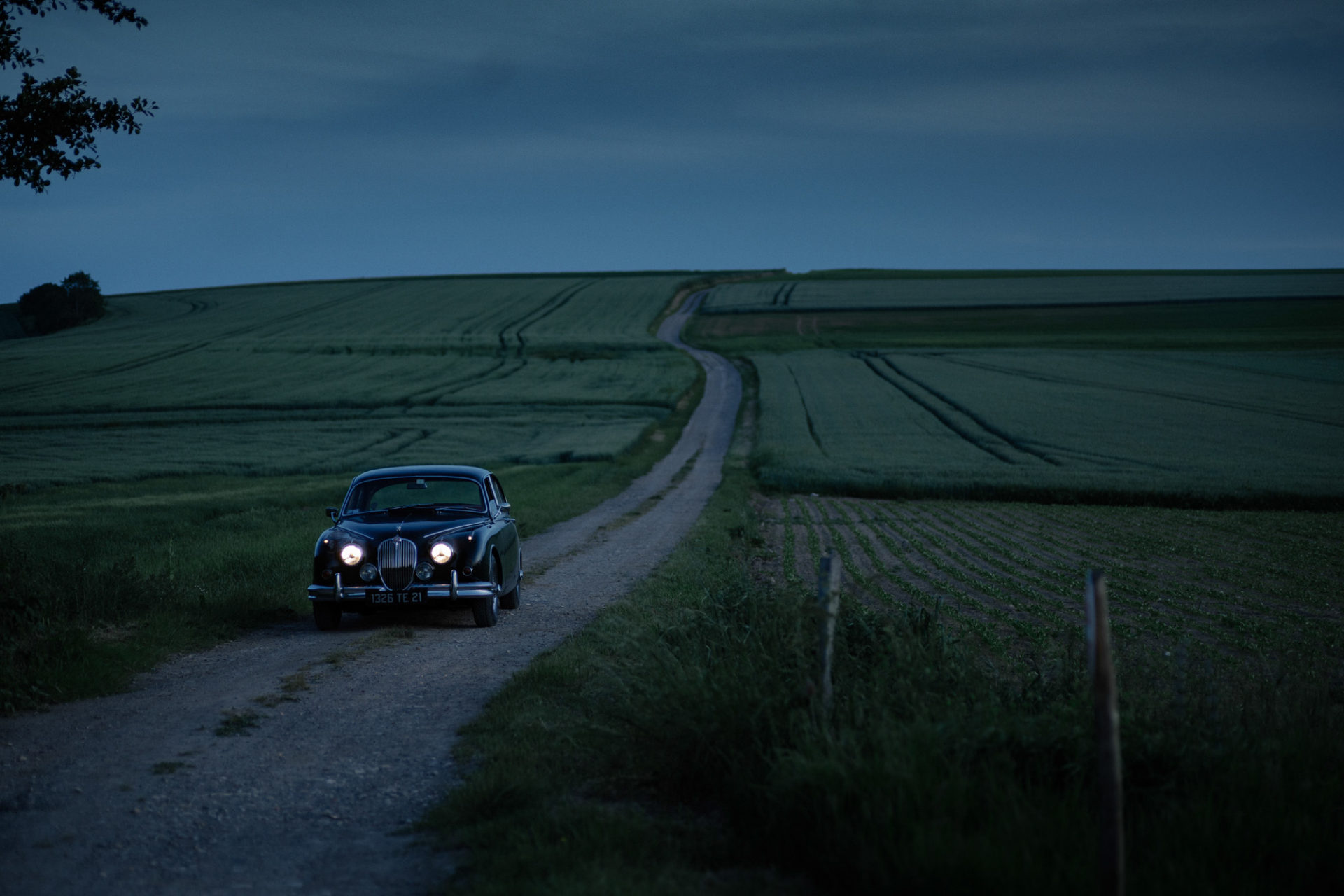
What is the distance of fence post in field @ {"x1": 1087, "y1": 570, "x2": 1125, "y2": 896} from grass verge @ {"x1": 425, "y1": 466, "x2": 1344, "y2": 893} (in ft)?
0.96

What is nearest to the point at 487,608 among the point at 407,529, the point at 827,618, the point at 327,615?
the point at 407,529

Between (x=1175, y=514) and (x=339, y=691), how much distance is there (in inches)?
933

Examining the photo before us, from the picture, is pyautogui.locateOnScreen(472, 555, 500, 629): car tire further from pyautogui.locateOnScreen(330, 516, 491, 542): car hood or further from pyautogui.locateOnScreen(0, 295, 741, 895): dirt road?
pyautogui.locateOnScreen(330, 516, 491, 542): car hood

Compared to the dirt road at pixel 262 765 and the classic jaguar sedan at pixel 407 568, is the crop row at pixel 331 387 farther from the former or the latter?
the dirt road at pixel 262 765

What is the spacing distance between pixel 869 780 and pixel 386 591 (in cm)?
797

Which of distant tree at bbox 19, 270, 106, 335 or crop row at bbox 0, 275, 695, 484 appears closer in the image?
crop row at bbox 0, 275, 695, 484

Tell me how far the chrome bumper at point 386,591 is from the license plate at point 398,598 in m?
0.04

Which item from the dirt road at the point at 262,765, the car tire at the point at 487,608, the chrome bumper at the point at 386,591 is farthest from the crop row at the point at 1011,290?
the dirt road at the point at 262,765

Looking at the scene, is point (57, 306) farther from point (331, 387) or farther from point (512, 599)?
point (512, 599)

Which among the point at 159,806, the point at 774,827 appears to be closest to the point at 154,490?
the point at 159,806

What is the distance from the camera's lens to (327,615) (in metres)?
11.7

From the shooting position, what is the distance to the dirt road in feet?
16.5

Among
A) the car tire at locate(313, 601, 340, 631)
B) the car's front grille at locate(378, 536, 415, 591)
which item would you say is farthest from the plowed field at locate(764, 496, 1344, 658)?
the car tire at locate(313, 601, 340, 631)

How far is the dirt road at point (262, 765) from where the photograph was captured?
198 inches
